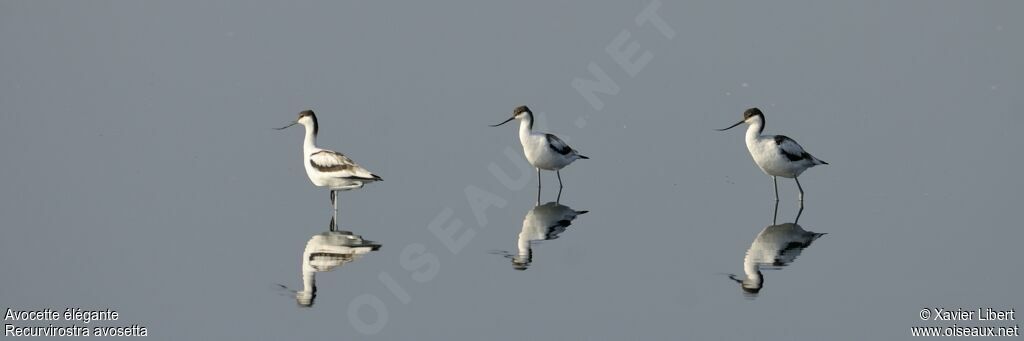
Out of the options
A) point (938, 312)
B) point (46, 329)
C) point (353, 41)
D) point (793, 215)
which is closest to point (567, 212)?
point (793, 215)

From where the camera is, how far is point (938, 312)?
42.0ft

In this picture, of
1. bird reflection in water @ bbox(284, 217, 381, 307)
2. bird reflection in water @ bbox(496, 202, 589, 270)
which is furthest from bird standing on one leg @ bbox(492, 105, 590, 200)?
bird reflection in water @ bbox(284, 217, 381, 307)

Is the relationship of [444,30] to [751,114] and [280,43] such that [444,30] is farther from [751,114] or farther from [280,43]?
[751,114]

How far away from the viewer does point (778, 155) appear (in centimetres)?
1880

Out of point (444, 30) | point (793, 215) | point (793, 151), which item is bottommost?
point (793, 215)

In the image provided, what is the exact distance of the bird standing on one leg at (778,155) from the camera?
18.8 meters

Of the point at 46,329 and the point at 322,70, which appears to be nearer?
the point at 46,329

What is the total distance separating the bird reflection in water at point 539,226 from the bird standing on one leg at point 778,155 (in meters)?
2.71

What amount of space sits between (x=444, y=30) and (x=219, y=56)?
4535 millimetres

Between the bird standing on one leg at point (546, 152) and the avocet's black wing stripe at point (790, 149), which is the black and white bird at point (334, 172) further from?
the avocet's black wing stripe at point (790, 149)

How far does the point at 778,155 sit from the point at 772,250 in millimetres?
3708

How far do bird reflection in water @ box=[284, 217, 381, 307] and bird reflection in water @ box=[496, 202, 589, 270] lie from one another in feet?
4.79

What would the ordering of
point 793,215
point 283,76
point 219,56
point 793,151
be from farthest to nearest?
1. point 219,56
2. point 283,76
3. point 793,151
4. point 793,215

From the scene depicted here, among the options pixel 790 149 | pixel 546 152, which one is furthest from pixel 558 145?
pixel 790 149
